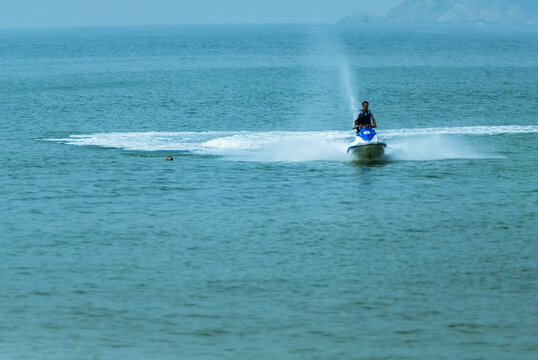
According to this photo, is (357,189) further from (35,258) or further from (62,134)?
(62,134)

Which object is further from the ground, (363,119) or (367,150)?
(363,119)

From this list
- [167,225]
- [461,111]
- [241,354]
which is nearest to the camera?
[241,354]

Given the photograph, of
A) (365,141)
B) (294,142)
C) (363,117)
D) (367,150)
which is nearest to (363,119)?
(363,117)

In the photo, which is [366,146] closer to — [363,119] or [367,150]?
[367,150]

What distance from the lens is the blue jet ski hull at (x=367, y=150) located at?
34812mm

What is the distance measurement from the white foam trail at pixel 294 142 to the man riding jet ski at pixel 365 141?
52.3 inches

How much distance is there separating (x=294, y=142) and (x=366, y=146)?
19.8 ft

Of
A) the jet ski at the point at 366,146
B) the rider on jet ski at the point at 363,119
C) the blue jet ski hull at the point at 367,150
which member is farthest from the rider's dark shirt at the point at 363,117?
the blue jet ski hull at the point at 367,150

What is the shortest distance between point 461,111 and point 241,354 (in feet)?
132

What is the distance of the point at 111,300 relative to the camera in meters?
19.3

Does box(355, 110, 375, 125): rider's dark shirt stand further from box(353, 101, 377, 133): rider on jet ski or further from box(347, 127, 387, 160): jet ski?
box(347, 127, 387, 160): jet ski

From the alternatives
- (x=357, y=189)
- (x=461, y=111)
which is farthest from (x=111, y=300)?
(x=461, y=111)

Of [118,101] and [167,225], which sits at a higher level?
[118,101]

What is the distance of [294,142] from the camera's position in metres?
40.1
